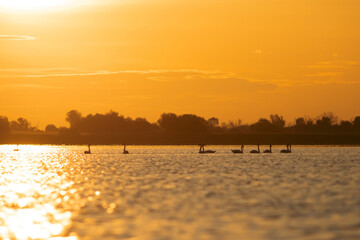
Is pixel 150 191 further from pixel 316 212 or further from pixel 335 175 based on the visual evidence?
pixel 335 175

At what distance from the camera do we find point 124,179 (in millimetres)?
62062

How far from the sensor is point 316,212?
118 feet

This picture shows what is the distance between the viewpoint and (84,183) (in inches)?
2318

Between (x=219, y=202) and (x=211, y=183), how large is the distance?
14910 millimetres

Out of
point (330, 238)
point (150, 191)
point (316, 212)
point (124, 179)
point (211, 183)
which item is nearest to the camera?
point (330, 238)

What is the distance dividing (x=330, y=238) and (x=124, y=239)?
8296 mm

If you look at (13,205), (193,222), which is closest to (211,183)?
(13,205)

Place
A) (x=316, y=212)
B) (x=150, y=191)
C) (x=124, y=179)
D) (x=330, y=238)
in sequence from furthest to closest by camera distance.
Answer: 1. (x=124, y=179)
2. (x=150, y=191)
3. (x=316, y=212)
4. (x=330, y=238)

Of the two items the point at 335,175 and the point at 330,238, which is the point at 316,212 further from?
the point at 335,175

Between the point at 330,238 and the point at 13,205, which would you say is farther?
the point at 13,205

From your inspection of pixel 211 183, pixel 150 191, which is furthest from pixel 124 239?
pixel 211 183

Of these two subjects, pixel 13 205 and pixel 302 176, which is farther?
pixel 302 176

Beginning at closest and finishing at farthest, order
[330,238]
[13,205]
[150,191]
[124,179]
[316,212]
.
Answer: [330,238]
[316,212]
[13,205]
[150,191]
[124,179]

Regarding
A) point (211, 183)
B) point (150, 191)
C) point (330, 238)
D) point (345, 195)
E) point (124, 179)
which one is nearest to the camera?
point (330, 238)
